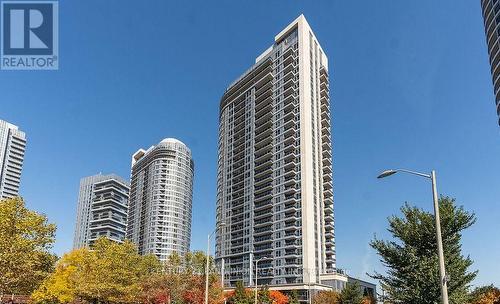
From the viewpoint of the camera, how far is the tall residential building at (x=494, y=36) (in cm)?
8288

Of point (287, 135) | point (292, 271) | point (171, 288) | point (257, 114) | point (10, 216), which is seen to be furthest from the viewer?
point (257, 114)

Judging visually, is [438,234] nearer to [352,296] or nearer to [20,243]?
[20,243]

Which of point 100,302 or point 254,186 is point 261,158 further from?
point 100,302

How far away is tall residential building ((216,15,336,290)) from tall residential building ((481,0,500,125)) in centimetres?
4228

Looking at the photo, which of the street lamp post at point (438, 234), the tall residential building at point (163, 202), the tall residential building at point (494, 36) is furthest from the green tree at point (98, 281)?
the tall residential building at point (163, 202)

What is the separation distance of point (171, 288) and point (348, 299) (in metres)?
25.1

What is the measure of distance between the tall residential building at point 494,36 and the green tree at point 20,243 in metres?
84.4

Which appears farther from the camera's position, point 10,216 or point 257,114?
point 257,114

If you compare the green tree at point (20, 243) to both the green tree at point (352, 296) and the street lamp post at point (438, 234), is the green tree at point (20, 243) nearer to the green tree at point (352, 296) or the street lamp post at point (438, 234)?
the street lamp post at point (438, 234)

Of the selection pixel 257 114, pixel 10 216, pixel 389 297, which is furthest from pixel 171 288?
pixel 257 114

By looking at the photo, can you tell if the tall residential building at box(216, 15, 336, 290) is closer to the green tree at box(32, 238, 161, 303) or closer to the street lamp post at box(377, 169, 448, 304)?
the green tree at box(32, 238, 161, 303)

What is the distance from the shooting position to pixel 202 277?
57.6 meters

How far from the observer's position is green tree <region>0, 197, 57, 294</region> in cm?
3088

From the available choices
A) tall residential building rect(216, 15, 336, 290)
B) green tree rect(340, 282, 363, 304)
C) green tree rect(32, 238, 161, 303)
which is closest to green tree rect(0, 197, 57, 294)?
green tree rect(32, 238, 161, 303)
